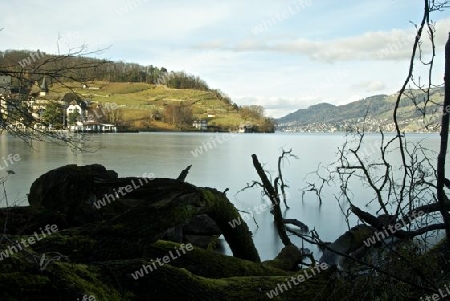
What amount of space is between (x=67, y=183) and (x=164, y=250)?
99.4 inches

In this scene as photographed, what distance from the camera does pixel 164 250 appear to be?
4.32 m

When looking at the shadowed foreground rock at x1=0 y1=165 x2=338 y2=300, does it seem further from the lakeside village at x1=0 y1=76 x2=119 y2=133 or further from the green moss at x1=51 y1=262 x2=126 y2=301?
the lakeside village at x1=0 y1=76 x2=119 y2=133

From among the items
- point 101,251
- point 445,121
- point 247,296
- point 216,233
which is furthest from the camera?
point 216,233

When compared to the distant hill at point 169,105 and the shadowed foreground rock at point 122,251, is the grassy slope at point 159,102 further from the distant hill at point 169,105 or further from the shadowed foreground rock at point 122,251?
the shadowed foreground rock at point 122,251

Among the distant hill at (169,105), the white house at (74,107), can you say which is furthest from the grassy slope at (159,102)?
the white house at (74,107)

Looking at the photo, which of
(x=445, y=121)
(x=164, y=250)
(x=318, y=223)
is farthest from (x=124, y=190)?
(x=318, y=223)

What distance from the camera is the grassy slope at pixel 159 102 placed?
345 ft

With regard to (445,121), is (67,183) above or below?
below

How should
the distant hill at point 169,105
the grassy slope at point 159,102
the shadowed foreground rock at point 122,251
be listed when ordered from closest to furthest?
the shadowed foreground rock at point 122,251, the distant hill at point 169,105, the grassy slope at point 159,102

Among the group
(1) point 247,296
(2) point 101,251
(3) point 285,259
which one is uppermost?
(2) point 101,251

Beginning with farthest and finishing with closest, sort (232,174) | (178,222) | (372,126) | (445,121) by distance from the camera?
(232,174)
(372,126)
(178,222)
(445,121)

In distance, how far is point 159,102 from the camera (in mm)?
117312

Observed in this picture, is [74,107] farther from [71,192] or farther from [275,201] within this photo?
[275,201]

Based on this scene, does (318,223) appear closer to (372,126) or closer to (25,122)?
(372,126)
